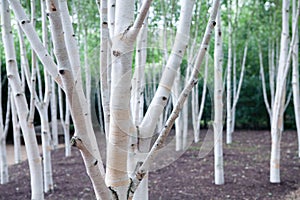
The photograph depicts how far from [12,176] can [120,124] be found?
588 cm

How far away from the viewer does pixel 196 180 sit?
18.4 feet

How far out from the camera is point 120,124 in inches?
64.7

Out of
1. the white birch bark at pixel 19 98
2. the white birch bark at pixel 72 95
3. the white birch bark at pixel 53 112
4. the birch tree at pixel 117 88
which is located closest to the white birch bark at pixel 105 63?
the birch tree at pixel 117 88

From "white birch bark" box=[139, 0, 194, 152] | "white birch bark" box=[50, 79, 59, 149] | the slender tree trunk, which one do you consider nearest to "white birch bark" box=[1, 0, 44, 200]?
"white birch bark" box=[139, 0, 194, 152]

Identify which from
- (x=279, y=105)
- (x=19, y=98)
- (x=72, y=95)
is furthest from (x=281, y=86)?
(x=72, y=95)

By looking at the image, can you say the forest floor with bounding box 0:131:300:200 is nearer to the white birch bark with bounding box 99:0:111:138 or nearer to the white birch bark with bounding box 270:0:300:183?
the white birch bark with bounding box 270:0:300:183

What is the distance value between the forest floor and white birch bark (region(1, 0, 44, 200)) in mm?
1281

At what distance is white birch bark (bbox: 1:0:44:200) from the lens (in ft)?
10.4

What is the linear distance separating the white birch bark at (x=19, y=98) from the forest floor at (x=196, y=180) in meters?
1.28

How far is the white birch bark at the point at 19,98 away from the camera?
125 inches

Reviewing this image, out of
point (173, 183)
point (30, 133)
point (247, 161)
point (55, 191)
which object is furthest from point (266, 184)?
point (30, 133)

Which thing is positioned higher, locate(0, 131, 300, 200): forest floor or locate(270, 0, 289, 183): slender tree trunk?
locate(270, 0, 289, 183): slender tree trunk

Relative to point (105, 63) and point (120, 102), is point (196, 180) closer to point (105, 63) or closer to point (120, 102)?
point (105, 63)

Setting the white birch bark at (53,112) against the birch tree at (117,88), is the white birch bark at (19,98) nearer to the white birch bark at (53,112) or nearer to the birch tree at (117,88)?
the birch tree at (117,88)
